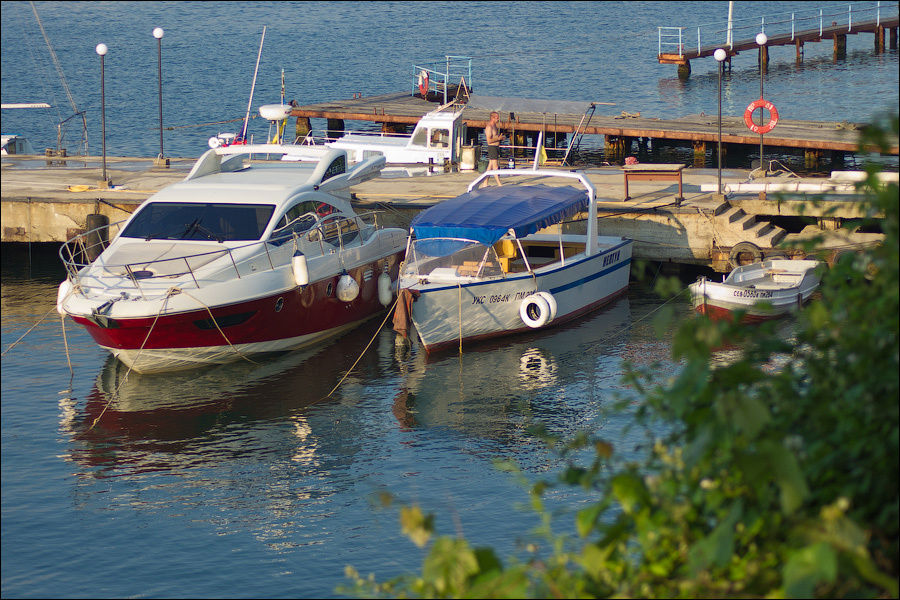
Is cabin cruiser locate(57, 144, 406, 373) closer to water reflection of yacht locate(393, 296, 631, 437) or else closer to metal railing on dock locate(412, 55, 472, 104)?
water reflection of yacht locate(393, 296, 631, 437)

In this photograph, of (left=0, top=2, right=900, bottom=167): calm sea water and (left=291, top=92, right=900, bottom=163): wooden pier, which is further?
(left=0, top=2, right=900, bottom=167): calm sea water

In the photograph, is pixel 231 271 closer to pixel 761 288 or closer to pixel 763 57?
pixel 761 288

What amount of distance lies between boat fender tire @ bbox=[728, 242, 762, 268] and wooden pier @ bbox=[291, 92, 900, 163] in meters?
7.51

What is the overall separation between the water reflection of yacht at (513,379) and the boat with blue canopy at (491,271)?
420mm

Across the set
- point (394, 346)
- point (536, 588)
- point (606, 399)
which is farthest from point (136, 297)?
point (536, 588)

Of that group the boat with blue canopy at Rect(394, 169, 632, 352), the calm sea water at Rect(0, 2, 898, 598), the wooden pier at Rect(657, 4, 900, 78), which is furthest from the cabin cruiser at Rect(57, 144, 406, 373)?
the wooden pier at Rect(657, 4, 900, 78)

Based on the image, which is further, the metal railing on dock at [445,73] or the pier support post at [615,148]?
the metal railing on dock at [445,73]

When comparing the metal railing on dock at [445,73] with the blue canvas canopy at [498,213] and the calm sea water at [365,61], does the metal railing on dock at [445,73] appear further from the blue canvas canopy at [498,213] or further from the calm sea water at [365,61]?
the blue canvas canopy at [498,213]

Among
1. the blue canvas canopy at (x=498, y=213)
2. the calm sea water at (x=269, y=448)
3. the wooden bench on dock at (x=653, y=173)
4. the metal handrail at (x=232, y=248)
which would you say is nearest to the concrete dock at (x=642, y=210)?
the wooden bench on dock at (x=653, y=173)

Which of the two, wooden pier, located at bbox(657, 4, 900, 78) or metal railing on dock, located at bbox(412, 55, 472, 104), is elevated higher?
wooden pier, located at bbox(657, 4, 900, 78)

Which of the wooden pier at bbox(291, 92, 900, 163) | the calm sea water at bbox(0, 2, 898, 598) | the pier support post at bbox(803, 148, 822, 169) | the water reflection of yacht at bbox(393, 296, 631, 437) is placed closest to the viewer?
the calm sea water at bbox(0, 2, 898, 598)

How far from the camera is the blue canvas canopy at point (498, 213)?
64.7ft

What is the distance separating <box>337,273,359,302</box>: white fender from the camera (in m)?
20.2

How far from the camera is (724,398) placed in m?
5.20
